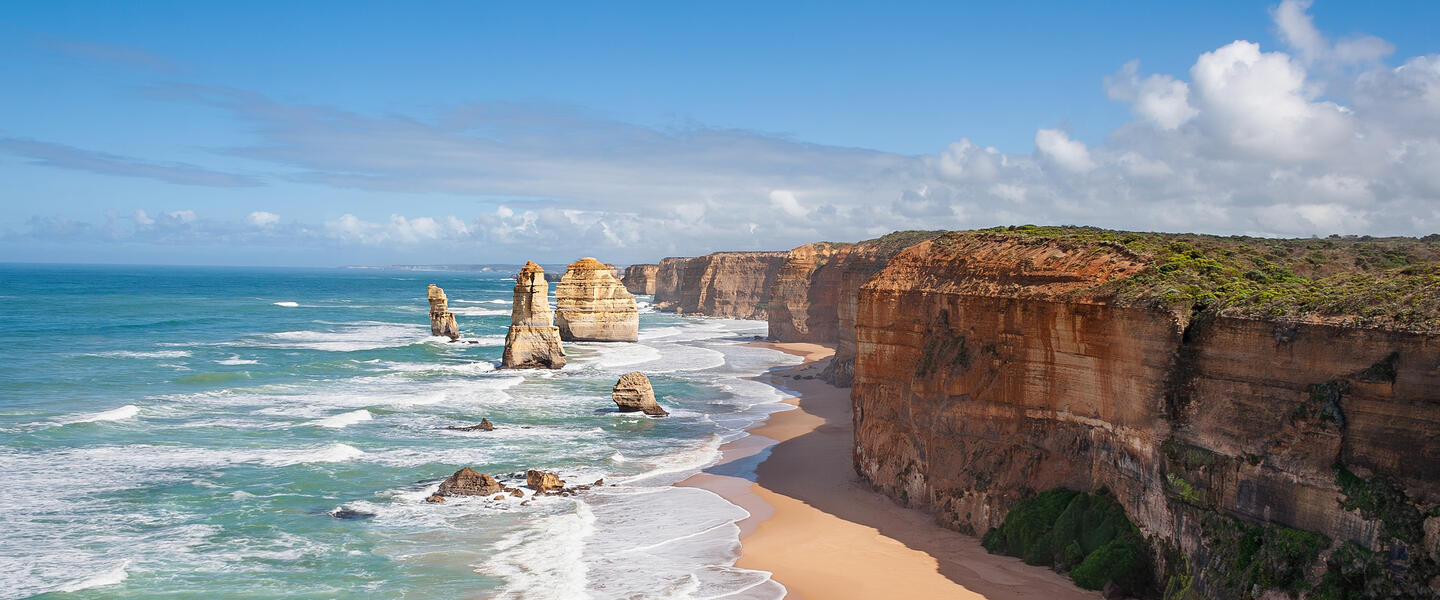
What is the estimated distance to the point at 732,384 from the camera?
47.7 metres

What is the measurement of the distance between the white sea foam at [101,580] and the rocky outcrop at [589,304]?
1838 inches

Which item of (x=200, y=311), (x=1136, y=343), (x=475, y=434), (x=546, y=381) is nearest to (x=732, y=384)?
(x=546, y=381)

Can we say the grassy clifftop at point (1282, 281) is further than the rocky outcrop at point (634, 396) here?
No

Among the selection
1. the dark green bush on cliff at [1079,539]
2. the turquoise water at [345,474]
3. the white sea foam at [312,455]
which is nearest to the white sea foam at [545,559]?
the turquoise water at [345,474]

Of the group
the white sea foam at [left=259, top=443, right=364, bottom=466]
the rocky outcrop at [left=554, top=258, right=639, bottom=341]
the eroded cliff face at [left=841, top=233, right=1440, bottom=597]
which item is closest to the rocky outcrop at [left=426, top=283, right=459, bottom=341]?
the rocky outcrop at [left=554, top=258, right=639, bottom=341]

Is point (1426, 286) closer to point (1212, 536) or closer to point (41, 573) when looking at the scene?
point (1212, 536)

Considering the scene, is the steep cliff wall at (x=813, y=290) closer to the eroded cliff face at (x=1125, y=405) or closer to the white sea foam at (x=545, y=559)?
the eroded cliff face at (x=1125, y=405)

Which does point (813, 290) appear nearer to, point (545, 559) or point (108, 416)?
point (108, 416)

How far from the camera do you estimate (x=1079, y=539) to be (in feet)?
56.1

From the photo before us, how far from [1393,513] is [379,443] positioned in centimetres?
2736

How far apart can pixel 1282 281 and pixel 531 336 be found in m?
39.3

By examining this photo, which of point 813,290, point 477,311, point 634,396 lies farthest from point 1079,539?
point 477,311

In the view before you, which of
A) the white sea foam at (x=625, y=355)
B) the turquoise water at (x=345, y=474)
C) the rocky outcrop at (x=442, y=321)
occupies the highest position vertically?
the rocky outcrop at (x=442, y=321)

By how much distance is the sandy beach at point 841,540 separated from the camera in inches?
671
